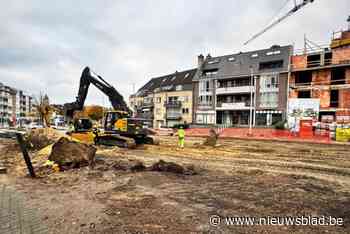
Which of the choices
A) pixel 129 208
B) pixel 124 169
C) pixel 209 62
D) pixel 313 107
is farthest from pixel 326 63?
pixel 129 208

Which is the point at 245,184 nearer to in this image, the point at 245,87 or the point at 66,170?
the point at 66,170

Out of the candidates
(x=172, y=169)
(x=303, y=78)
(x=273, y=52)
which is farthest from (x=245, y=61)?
(x=172, y=169)

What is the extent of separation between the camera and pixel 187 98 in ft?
181

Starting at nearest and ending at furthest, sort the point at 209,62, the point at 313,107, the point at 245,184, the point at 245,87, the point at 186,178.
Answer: the point at 245,184 → the point at 186,178 → the point at 313,107 → the point at 245,87 → the point at 209,62

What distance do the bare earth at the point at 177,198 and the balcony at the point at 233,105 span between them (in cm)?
3501

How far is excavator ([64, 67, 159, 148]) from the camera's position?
57.3 ft

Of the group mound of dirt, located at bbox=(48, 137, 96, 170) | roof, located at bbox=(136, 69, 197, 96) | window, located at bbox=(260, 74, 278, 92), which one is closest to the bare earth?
mound of dirt, located at bbox=(48, 137, 96, 170)

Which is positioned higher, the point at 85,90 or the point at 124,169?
the point at 85,90

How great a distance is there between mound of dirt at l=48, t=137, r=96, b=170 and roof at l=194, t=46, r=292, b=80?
128 feet

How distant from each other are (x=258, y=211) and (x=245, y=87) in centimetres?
4216

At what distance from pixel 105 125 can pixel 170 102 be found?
41.2 meters

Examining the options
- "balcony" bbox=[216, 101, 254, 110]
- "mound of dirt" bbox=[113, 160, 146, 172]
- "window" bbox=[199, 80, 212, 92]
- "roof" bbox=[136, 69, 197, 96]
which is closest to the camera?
"mound of dirt" bbox=[113, 160, 146, 172]

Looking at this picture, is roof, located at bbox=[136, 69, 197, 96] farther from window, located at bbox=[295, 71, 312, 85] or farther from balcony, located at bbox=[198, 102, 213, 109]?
window, located at bbox=[295, 71, 312, 85]

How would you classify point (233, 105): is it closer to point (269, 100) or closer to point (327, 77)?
point (269, 100)
